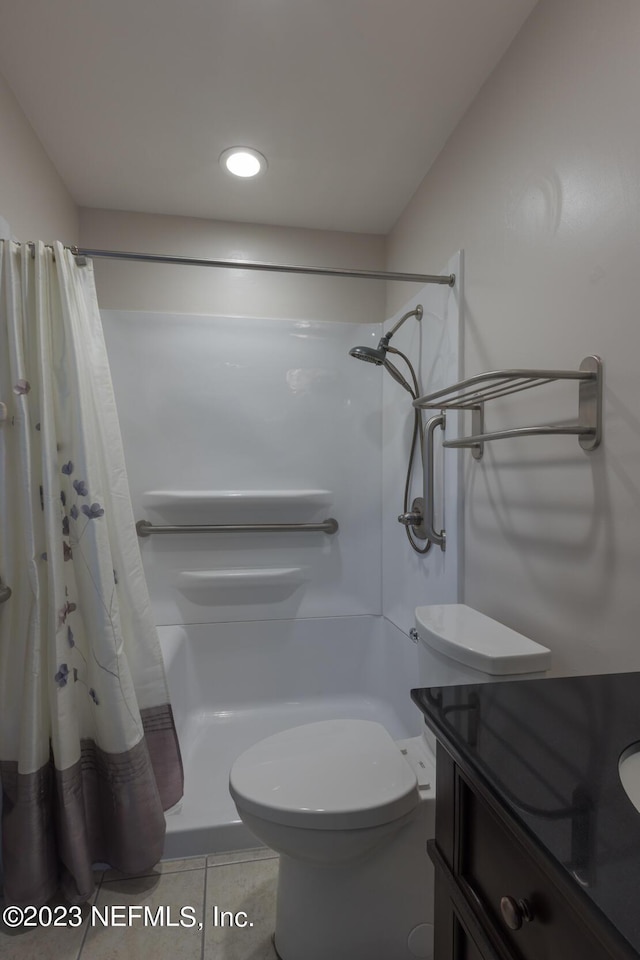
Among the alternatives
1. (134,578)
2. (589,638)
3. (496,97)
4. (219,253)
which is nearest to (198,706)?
(134,578)

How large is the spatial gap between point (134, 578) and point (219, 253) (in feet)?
5.36

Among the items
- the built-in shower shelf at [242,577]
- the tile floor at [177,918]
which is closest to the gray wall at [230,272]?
the built-in shower shelf at [242,577]

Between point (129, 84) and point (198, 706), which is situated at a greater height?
point (129, 84)

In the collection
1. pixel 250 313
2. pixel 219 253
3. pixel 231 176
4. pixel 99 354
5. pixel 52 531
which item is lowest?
pixel 52 531

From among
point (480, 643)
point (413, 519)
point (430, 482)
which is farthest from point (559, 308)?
point (413, 519)

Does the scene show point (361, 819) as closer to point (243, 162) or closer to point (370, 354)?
point (370, 354)

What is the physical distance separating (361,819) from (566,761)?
2.06ft

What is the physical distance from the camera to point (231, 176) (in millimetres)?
1962

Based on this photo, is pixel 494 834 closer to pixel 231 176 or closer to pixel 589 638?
pixel 589 638

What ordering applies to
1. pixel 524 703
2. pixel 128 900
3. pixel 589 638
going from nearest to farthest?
Result: pixel 524 703
pixel 589 638
pixel 128 900

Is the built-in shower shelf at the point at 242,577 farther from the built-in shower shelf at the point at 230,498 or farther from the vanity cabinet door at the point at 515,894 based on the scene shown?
the vanity cabinet door at the point at 515,894

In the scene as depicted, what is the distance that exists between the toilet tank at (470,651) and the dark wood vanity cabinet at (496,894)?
40cm

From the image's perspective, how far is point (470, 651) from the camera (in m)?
1.06

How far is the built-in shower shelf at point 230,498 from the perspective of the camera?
7.15 ft
